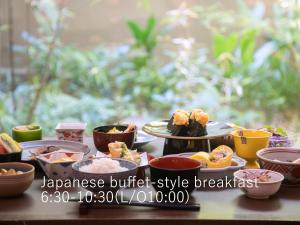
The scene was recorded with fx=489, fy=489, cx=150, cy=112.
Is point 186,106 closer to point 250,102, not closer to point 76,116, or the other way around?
point 250,102

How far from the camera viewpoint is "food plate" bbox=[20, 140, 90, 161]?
160 cm

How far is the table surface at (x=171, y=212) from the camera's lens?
45.4 inches

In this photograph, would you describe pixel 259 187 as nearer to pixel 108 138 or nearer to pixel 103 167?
pixel 103 167

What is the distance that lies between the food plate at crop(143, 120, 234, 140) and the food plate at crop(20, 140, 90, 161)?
0.23 m

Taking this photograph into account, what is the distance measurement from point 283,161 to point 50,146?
29.3 inches

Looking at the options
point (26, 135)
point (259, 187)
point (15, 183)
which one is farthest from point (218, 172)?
point (26, 135)

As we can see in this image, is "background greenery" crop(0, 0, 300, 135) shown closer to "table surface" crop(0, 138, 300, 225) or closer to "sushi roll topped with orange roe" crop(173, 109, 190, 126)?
"sushi roll topped with orange roe" crop(173, 109, 190, 126)

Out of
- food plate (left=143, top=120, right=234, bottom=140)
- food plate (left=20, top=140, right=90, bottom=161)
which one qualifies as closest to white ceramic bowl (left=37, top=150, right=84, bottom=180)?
food plate (left=20, top=140, right=90, bottom=161)

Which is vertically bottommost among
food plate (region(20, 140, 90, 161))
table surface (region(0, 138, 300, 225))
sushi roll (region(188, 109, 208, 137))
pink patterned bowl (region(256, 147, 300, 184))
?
table surface (region(0, 138, 300, 225))

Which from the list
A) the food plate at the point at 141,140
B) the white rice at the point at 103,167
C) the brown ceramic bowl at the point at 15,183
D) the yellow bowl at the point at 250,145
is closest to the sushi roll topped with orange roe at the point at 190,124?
the yellow bowl at the point at 250,145

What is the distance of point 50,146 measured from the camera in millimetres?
1611

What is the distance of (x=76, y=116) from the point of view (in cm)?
365

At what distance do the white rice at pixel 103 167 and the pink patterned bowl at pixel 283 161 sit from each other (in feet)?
1.36

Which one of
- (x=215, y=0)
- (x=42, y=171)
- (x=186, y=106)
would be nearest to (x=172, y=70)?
(x=186, y=106)
